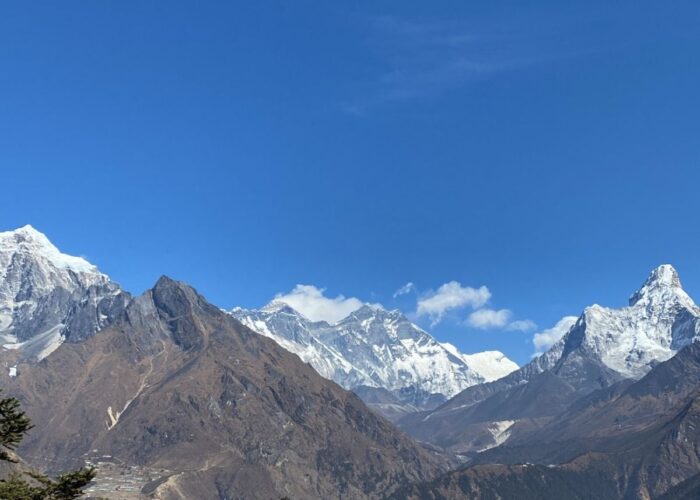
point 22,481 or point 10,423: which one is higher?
point 10,423

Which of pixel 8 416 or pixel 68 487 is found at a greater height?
pixel 8 416

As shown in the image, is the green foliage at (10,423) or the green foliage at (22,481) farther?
the green foliage at (10,423)

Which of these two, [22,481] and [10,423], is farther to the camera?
[22,481]

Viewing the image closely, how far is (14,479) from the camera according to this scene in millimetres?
60844

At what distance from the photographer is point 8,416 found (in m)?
61.0

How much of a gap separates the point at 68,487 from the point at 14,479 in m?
3.78

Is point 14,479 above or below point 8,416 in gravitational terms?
below

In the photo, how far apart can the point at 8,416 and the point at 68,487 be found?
6.69 m

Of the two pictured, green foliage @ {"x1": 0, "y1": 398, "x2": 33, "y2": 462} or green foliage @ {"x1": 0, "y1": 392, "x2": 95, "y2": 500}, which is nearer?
green foliage @ {"x1": 0, "y1": 392, "x2": 95, "y2": 500}

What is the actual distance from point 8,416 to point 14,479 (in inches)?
178

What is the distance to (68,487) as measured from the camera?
61500 millimetres
